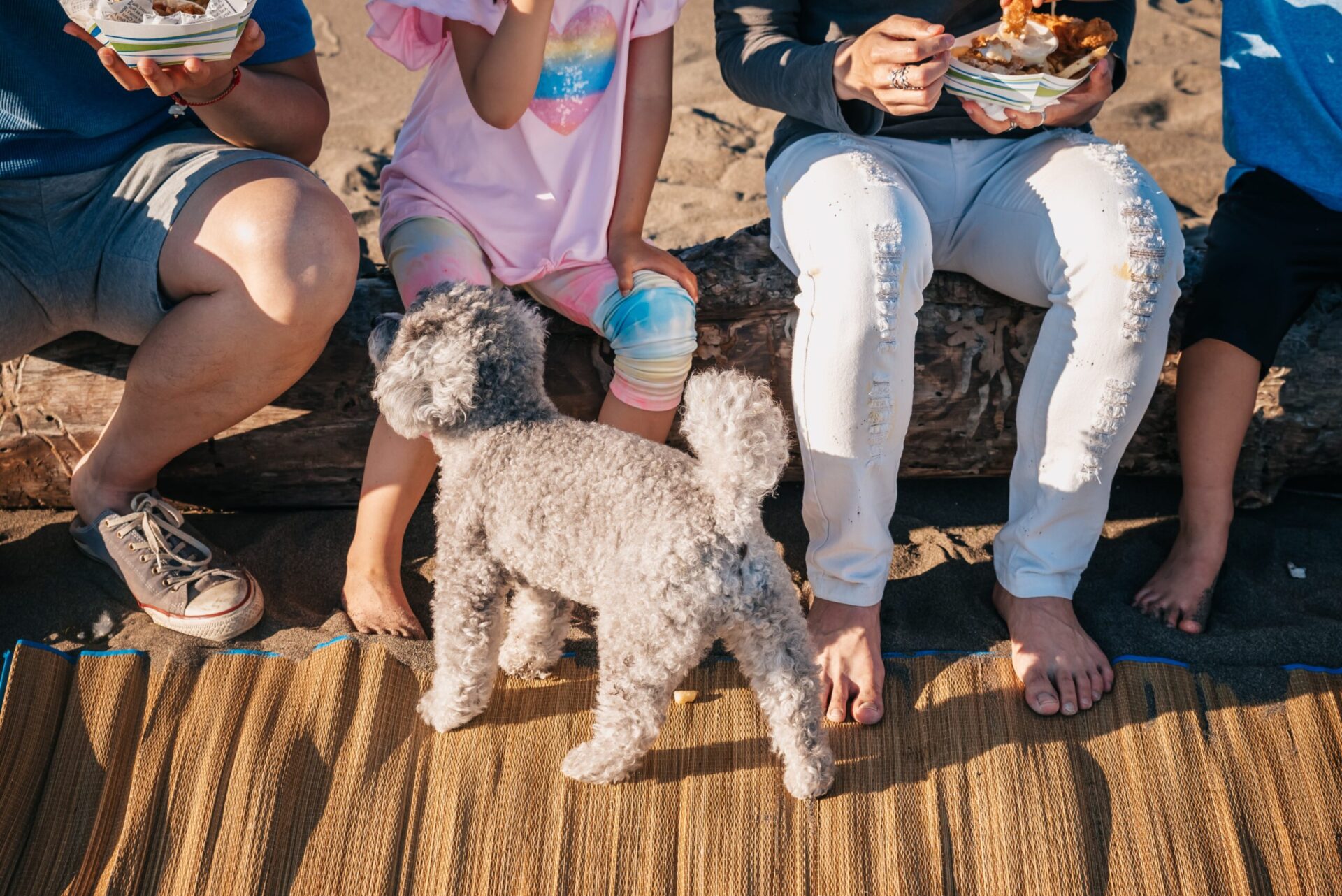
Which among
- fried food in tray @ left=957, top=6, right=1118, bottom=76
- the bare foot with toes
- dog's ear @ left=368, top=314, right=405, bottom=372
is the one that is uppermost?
fried food in tray @ left=957, top=6, right=1118, bottom=76

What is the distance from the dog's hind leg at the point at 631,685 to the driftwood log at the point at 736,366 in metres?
Result: 1.10

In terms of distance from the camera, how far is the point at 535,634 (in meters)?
2.54

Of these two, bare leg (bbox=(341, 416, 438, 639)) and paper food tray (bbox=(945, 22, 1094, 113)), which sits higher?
paper food tray (bbox=(945, 22, 1094, 113))

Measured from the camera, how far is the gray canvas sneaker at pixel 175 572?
2682mm

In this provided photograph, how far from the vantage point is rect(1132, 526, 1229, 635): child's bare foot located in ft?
8.98

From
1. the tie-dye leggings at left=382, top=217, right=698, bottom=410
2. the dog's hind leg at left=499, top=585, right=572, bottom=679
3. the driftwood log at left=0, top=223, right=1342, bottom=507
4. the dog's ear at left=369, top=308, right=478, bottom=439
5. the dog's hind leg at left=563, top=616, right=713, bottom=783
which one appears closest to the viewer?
the dog's hind leg at left=563, top=616, right=713, bottom=783

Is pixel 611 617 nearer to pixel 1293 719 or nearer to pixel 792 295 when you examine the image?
pixel 792 295

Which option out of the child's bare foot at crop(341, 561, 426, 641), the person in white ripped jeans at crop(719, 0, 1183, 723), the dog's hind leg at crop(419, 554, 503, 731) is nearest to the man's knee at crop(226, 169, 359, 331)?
the child's bare foot at crop(341, 561, 426, 641)

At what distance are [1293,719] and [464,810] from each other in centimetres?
210

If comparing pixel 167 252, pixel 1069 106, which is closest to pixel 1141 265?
pixel 1069 106

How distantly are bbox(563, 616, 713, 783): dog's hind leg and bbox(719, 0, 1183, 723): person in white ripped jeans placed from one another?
23.0 inches

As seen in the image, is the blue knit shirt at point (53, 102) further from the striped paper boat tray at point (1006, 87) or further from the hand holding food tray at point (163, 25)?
the striped paper boat tray at point (1006, 87)

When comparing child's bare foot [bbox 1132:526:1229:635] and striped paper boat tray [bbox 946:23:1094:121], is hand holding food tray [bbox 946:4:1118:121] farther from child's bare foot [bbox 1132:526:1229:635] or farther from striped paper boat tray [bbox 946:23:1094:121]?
child's bare foot [bbox 1132:526:1229:635]

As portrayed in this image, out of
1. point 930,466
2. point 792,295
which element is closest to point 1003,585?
point 930,466
